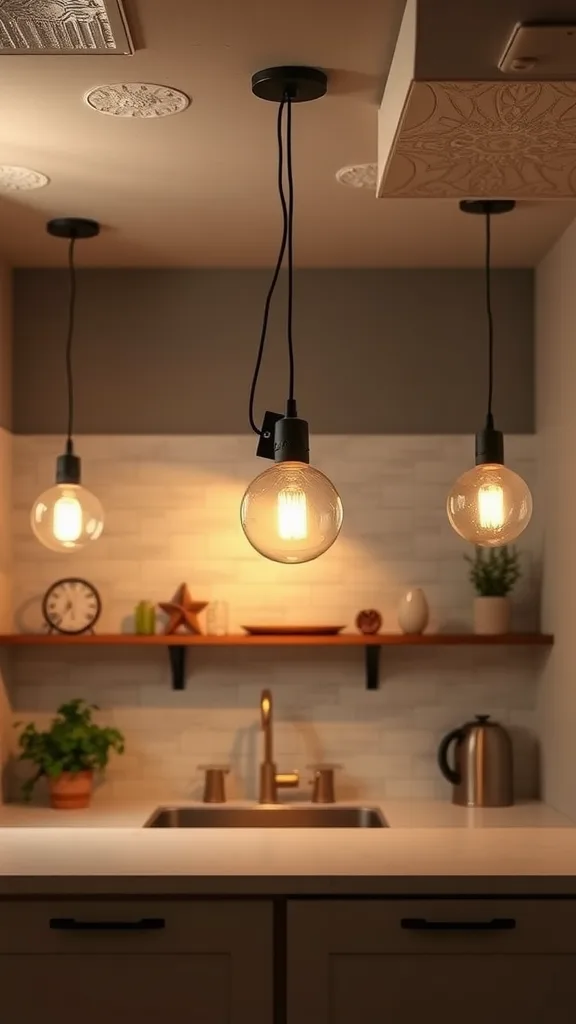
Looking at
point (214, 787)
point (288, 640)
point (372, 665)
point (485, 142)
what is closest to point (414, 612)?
point (372, 665)

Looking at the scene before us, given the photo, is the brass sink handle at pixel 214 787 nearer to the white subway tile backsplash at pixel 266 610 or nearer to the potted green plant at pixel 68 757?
the white subway tile backsplash at pixel 266 610

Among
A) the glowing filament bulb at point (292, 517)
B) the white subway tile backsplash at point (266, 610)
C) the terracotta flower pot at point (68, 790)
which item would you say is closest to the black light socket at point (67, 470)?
the white subway tile backsplash at point (266, 610)

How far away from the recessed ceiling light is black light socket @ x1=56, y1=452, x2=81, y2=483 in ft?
3.98

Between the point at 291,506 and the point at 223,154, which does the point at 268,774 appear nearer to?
the point at 291,506

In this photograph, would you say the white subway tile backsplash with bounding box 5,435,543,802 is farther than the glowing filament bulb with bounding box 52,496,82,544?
Yes

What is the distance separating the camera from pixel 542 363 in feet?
14.0

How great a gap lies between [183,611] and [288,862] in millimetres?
1551

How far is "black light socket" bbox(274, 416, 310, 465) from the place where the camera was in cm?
265

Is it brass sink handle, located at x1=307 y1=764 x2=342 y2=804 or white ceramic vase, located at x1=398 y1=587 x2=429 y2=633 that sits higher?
white ceramic vase, located at x1=398 y1=587 x2=429 y2=633

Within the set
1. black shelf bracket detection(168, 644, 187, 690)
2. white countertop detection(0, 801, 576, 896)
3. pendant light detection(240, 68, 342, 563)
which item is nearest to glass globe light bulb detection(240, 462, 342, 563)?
pendant light detection(240, 68, 342, 563)

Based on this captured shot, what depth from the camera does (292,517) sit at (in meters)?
2.58
